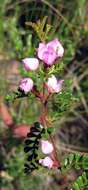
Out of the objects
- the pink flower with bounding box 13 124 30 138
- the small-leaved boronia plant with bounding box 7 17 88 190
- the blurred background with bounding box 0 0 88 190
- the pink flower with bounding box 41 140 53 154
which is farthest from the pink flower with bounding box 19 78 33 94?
the pink flower with bounding box 13 124 30 138

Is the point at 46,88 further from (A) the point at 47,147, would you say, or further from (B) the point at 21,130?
(B) the point at 21,130

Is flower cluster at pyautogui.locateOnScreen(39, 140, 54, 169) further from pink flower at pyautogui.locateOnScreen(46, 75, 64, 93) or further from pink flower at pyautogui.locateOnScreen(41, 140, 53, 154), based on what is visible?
pink flower at pyautogui.locateOnScreen(46, 75, 64, 93)

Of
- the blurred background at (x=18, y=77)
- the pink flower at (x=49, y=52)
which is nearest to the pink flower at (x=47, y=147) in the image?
the pink flower at (x=49, y=52)

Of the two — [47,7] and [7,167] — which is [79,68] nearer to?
[47,7]

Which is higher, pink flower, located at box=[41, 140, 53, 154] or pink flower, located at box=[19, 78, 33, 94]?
pink flower, located at box=[19, 78, 33, 94]

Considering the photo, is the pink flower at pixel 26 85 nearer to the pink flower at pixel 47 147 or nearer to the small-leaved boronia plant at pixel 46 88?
the small-leaved boronia plant at pixel 46 88

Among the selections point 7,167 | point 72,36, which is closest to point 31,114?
point 7,167
